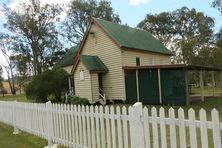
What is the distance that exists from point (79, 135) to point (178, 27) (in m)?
55.3

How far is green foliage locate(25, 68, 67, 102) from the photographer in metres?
27.4

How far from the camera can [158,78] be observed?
22906 millimetres

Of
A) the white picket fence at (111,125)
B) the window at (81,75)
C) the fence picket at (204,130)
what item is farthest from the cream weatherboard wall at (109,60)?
the fence picket at (204,130)

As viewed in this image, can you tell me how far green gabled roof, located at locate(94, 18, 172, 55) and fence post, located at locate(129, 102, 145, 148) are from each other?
19.9 metres

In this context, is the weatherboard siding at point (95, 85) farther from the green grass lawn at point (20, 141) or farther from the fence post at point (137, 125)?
the fence post at point (137, 125)

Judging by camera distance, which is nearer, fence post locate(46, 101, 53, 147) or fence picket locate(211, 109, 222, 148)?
fence picket locate(211, 109, 222, 148)

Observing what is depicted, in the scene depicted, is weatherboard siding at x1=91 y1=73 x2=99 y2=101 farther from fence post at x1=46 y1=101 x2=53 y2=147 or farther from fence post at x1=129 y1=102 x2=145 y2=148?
fence post at x1=129 y1=102 x2=145 y2=148

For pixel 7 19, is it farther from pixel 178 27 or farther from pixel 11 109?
pixel 11 109

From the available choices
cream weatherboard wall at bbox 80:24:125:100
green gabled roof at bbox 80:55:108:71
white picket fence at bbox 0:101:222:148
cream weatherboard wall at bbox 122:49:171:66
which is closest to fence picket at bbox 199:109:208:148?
white picket fence at bbox 0:101:222:148

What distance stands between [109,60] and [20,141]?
55.2 feet

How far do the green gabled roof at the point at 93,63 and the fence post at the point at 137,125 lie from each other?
1943 cm

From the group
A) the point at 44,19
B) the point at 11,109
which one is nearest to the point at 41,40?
the point at 44,19

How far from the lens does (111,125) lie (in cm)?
597

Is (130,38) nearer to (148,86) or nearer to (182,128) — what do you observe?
(148,86)
